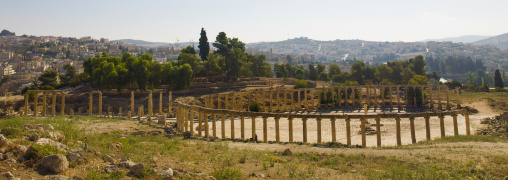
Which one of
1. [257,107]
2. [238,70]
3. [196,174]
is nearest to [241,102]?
[257,107]

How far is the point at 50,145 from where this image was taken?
10.8 m

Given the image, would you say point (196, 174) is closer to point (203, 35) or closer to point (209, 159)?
point (209, 159)

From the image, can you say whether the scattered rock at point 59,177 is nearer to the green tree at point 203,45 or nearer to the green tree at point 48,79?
the green tree at point 48,79

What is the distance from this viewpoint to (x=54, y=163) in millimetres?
9445

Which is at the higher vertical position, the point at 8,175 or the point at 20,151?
the point at 20,151

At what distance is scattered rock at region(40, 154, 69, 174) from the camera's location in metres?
9.39

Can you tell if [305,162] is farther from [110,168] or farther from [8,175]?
[8,175]

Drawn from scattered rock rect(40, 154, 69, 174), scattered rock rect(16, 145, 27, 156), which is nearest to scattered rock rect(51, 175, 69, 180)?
scattered rock rect(40, 154, 69, 174)

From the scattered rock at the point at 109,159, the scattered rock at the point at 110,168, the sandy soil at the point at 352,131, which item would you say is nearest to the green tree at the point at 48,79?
the sandy soil at the point at 352,131

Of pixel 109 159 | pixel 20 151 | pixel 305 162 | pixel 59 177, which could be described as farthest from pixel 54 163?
pixel 305 162

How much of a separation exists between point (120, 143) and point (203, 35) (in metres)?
65.1

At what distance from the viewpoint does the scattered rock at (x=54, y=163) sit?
9.39 metres

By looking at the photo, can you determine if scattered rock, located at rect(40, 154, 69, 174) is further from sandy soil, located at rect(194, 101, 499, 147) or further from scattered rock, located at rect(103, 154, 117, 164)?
sandy soil, located at rect(194, 101, 499, 147)

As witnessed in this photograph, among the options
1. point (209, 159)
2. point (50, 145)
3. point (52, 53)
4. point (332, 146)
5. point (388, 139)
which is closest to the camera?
point (50, 145)
